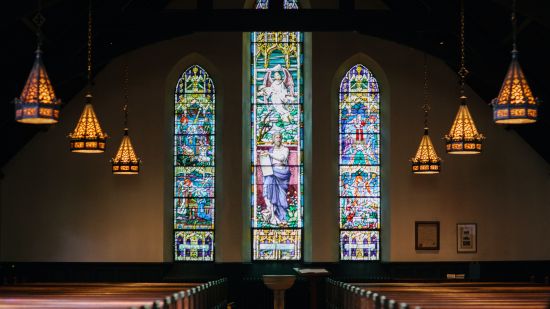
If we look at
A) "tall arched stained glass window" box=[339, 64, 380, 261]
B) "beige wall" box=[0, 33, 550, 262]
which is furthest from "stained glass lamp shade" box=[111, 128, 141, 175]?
"tall arched stained glass window" box=[339, 64, 380, 261]

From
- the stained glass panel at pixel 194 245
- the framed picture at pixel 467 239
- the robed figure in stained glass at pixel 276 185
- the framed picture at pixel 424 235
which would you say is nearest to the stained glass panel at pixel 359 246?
the framed picture at pixel 424 235

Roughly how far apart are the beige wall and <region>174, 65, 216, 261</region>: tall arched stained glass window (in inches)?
15.7

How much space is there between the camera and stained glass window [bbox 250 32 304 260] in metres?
17.9

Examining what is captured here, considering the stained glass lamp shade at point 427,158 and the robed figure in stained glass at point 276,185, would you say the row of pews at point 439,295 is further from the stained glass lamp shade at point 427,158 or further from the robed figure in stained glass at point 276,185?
the robed figure in stained glass at point 276,185

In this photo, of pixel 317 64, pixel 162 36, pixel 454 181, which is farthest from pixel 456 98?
pixel 162 36

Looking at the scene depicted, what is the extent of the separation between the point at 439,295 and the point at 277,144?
23.0ft

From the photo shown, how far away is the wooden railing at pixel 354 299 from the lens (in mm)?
9428

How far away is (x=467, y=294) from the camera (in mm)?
11898

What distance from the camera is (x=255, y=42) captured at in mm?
18172

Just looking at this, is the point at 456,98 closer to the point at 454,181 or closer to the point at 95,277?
the point at 454,181

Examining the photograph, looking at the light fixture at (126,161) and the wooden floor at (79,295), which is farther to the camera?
the light fixture at (126,161)

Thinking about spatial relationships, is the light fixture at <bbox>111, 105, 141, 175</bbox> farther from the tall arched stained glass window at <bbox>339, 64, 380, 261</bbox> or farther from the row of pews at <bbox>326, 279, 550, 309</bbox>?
the tall arched stained glass window at <bbox>339, 64, 380, 261</bbox>

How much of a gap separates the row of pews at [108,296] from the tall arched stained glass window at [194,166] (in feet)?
8.43

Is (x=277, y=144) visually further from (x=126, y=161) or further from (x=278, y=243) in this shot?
(x=126, y=161)
